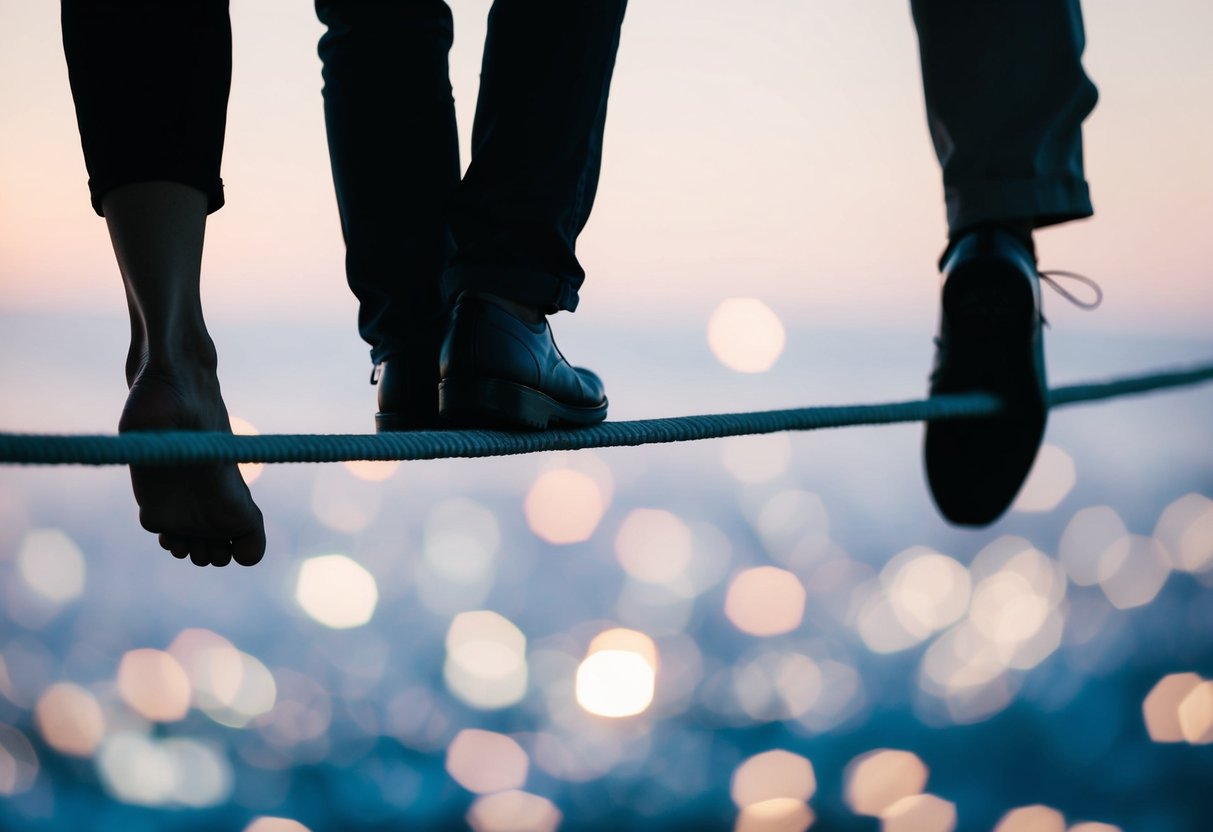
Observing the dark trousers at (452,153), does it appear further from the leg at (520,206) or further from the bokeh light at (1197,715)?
the bokeh light at (1197,715)

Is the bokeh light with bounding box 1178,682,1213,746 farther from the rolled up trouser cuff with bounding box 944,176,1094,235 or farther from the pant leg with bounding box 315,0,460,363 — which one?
the pant leg with bounding box 315,0,460,363

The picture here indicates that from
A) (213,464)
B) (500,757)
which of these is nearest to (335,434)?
(213,464)

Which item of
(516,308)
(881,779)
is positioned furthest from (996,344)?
(881,779)

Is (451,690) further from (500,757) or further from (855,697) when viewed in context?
(855,697)

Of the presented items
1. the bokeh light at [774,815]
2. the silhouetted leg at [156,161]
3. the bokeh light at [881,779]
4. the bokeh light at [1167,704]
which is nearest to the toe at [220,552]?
the silhouetted leg at [156,161]

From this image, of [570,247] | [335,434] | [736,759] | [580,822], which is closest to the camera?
[335,434]

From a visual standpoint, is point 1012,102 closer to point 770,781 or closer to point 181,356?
point 181,356
